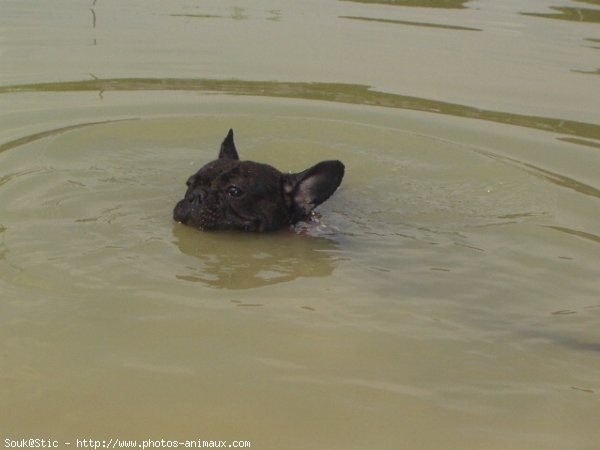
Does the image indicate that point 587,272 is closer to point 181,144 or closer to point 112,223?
point 112,223

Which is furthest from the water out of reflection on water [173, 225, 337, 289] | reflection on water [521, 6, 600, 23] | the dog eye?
reflection on water [521, 6, 600, 23]

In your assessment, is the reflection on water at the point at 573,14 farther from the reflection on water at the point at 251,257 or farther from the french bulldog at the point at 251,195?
the reflection on water at the point at 251,257

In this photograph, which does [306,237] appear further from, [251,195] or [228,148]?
[228,148]

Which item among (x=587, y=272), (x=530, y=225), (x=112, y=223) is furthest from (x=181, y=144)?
(x=587, y=272)

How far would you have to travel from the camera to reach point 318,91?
1282 cm

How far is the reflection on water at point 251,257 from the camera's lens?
25.5 ft

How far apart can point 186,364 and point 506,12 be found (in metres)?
12.3

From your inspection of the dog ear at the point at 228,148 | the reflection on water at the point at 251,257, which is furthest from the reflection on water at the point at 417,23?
the reflection on water at the point at 251,257

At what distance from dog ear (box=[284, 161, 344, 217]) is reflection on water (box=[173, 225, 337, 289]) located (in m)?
0.41

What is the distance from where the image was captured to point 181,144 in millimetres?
11094

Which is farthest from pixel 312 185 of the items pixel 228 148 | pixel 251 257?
pixel 251 257

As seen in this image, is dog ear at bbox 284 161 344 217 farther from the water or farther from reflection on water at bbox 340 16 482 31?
reflection on water at bbox 340 16 482 31

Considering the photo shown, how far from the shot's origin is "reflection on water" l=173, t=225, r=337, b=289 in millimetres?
7777

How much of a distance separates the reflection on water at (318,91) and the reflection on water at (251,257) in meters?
3.76
